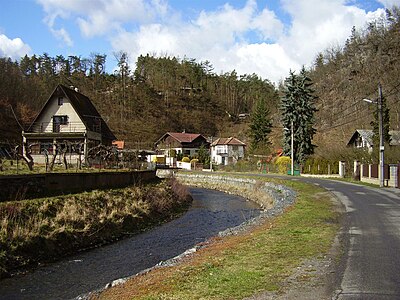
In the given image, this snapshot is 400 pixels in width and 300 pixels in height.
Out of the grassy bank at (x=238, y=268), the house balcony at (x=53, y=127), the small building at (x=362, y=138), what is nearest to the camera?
the grassy bank at (x=238, y=268)

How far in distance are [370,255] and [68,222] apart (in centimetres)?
1219

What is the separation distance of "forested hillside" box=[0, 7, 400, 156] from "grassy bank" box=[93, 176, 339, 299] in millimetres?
44485

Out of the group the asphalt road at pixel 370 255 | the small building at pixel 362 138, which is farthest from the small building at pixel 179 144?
the asphalt road at pixel 370 255

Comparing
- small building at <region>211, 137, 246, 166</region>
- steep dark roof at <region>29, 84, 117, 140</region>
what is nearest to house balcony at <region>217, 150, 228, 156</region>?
small building at <region>211, 137, 246, 166</region>

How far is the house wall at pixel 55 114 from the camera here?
47031 millimetres

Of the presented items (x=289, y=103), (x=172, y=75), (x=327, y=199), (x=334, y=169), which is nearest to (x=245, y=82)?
(x=172, y=75)

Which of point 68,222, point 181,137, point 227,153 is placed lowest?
point 68,222

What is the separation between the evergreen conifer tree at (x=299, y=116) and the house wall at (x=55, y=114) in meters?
30.7

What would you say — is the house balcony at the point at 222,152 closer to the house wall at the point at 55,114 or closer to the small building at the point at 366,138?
the small building at the point at 366,138

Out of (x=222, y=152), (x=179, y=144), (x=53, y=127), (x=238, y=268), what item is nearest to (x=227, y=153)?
(x=222, y=152)

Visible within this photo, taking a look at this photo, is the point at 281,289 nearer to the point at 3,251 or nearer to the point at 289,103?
the point at 3,251

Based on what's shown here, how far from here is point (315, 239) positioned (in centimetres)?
1235

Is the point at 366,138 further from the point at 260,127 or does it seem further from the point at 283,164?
the point at 260,127

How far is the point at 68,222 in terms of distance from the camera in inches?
690
